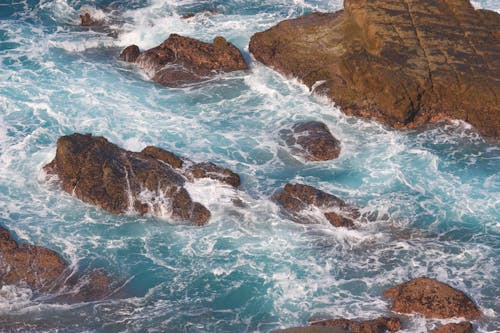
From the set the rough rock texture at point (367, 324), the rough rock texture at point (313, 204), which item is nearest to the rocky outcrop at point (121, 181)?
the rough rock texture at point (313, 204)

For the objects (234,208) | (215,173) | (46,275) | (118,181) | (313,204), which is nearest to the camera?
(46,275)

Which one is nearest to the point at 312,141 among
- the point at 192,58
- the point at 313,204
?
the point at 313,204

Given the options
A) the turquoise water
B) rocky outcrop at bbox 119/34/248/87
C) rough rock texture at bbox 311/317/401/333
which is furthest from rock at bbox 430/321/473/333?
rocky outcrop at bbox 119/34/248/87

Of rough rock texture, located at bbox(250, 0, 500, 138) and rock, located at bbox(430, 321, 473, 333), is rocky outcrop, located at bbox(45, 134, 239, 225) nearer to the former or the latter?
rock, located at bbox(430, 321, 473, 333)

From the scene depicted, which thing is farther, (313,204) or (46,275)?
(313,204)

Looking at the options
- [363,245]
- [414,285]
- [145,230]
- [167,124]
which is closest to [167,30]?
[167,124]

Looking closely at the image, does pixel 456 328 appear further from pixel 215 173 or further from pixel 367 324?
pixel 215 173
